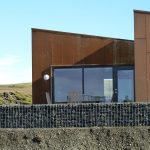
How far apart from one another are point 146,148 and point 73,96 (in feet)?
29.0

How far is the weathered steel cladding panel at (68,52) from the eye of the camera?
2203 cm

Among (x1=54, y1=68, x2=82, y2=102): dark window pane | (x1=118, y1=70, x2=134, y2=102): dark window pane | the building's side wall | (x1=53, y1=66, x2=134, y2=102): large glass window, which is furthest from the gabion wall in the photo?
(x1=54, y1=68, x2=82, y2=102): dark window pane

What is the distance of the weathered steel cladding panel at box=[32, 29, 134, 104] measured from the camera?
2203cm

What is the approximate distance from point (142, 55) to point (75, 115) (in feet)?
21.2

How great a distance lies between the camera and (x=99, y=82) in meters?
21.9

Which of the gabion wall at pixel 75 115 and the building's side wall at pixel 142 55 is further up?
the building's side wall at pixel 142 55

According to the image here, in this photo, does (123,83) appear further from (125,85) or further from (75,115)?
(75,115)

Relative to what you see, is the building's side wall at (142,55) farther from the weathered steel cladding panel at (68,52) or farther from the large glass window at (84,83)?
the large glass window at (84,83)

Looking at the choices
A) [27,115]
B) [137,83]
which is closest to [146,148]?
[27,115]

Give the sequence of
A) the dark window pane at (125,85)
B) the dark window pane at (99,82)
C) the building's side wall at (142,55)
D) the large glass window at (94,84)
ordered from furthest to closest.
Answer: the dark window pane at (99,82)
the large glass window at (94,84)
the dark window pane at (125,85)
the building's side wall at (142,55)

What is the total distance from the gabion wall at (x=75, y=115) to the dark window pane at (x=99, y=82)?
7.50 metres

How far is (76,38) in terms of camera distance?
2250 cm

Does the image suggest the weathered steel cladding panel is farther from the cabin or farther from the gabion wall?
the gabion wall

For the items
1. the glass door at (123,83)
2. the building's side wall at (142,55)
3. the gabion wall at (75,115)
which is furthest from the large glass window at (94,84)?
the gabion wall at (75,115)
